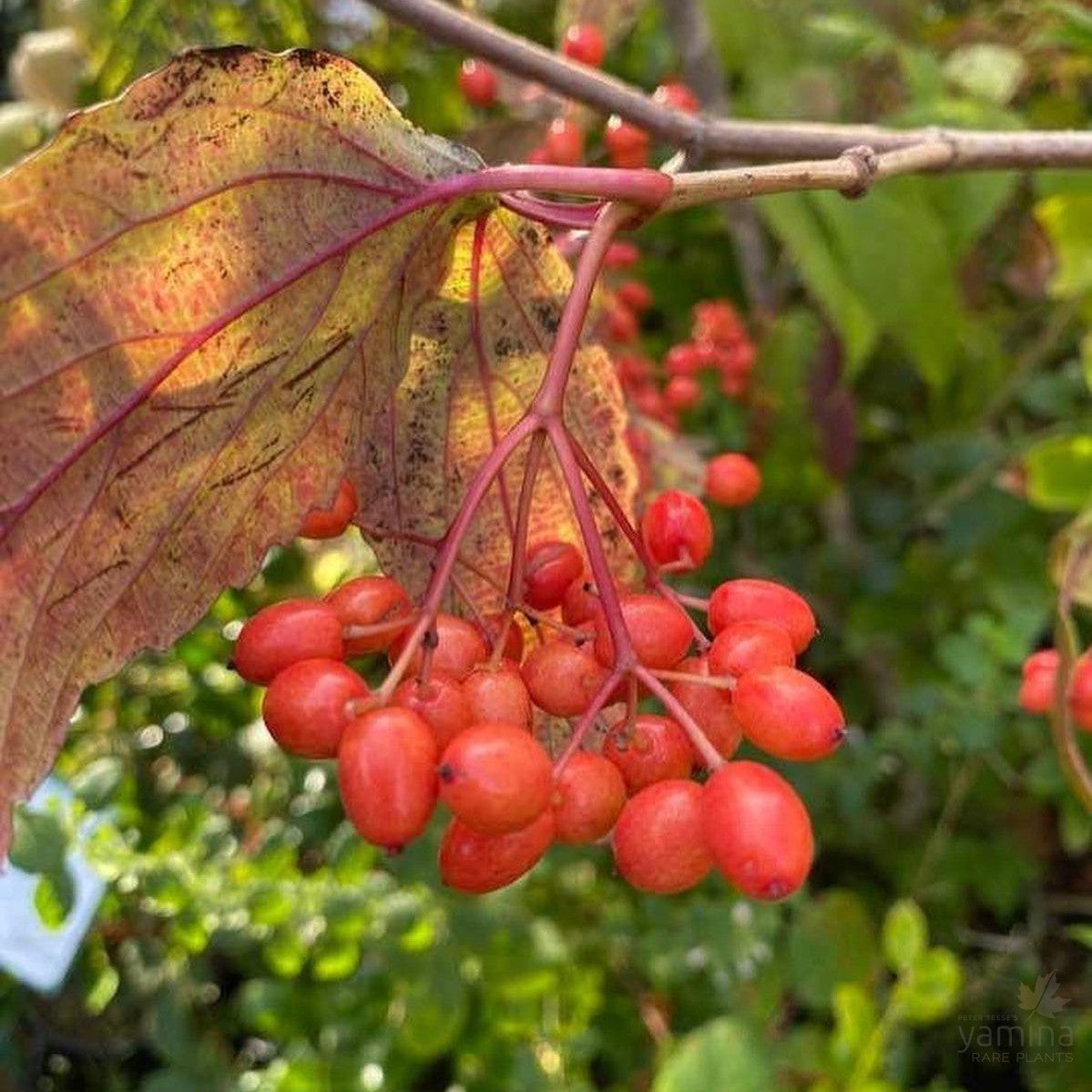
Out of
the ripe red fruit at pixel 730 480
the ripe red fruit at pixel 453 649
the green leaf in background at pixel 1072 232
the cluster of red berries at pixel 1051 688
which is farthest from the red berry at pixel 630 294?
the ripe red fruit at pixel 453 649

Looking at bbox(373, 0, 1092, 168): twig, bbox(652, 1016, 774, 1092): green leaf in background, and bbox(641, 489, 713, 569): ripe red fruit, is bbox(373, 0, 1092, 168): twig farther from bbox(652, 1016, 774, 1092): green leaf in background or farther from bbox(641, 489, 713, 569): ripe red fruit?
bbox(652, 1016, 774, 1092): green leaf in background

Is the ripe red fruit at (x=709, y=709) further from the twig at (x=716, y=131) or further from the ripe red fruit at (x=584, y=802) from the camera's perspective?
the twig at (x=716, y=131)

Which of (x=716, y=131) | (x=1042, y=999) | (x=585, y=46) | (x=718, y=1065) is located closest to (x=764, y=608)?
(x=716, y=131)

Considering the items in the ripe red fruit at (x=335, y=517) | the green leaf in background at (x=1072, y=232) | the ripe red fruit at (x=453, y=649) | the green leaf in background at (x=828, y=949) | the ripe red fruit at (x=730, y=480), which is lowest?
the green leaf in background at (x=828, y=949)

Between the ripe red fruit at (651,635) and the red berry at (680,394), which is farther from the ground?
the ripe red fruit at (651,635)

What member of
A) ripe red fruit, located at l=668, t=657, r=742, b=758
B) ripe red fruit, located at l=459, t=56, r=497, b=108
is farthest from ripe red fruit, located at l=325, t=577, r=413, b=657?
ripe red fruit, located at l=459, t=56, r=497, b=108

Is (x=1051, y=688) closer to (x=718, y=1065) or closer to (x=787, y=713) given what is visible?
(x=787, y=713)
